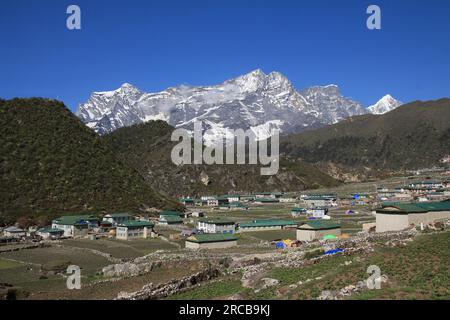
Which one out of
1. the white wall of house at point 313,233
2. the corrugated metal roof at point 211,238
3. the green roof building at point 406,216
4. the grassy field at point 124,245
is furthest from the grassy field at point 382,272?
the grassy field at point 124,245

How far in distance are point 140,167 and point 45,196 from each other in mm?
89124

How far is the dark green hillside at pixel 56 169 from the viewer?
294ft

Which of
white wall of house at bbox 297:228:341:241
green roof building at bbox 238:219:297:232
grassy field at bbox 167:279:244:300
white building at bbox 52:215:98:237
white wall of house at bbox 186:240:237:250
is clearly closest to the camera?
grassy field at bbox 167:279:244:300

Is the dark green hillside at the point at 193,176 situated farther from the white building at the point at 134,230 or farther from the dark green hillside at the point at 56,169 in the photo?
the white building at the point at 134,230

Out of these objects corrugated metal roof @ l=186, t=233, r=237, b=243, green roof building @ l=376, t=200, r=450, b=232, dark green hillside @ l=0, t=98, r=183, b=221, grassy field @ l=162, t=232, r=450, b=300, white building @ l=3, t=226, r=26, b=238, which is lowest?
white building @ l=3, t=226, r=26, b=238

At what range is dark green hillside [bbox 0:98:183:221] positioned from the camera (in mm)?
89688

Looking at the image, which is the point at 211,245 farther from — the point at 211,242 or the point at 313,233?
the point at 313,233

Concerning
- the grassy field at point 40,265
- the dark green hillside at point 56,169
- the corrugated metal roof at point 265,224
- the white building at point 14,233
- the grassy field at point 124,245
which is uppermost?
the dark green hillside at point 56,169

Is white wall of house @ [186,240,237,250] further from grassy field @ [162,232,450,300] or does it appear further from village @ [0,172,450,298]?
grassy field @ [162,232,450,300]

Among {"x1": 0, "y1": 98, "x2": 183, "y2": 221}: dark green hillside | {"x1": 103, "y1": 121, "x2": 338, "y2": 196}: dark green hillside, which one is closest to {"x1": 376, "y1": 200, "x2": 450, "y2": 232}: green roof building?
{"x1": 0, "y1": 98, "x2": 183, "y2": 221}: dark green hillside

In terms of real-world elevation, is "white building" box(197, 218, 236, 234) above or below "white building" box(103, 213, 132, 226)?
below

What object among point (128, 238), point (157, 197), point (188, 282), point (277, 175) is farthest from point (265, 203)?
point (188, 282)

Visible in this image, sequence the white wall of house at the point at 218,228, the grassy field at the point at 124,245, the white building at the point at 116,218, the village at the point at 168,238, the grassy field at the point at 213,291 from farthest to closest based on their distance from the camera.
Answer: the white building at the point at 116,218, the white wall of house at the point at 218,228, the grassy field at the point at 124,245, the village at the point at 168,238, the grassy field at the point at 213,291
